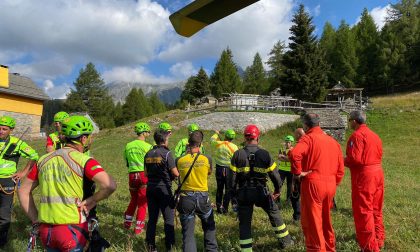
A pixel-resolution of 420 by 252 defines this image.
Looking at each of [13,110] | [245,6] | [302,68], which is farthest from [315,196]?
[13,110]

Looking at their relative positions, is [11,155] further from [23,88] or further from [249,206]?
[23,88]

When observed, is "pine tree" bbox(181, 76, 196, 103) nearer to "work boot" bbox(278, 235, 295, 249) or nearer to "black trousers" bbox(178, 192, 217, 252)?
"work boot" bbox(278, 235, 295, 249)

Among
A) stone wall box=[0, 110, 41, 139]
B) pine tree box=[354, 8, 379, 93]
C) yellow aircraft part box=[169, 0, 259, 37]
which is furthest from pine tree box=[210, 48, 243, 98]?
yellow aircraft part box=[169, 0, 259, 37]

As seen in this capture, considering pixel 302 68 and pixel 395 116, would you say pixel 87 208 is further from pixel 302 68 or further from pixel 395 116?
pixel 302 68

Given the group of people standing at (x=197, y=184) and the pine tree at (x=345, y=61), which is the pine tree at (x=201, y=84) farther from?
the group of people standing at (x=197, y=184)

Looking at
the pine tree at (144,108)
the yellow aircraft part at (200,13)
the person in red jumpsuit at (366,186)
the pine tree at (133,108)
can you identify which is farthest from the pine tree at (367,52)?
the yellow aircraft part at (200,13)

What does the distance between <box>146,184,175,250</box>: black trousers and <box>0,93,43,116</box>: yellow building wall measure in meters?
39.8

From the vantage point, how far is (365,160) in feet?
17.6

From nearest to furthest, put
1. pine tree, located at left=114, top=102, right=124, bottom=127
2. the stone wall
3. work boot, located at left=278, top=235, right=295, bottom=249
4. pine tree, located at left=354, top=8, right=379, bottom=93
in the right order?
work boot, located at left=278, top=235, right=295, bottom=249, the stone wall, pine tree, located at left=354, top=8, right=379, bottom=93, pine tree, located at left=114, top=102, right=124, bottom=127

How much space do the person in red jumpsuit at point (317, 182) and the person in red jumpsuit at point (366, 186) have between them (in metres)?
0.53

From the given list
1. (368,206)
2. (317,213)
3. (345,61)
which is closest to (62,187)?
(317,213)

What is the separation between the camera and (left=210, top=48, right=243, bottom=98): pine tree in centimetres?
6550

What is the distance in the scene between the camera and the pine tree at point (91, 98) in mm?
67275

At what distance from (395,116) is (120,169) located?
23.2 meters
